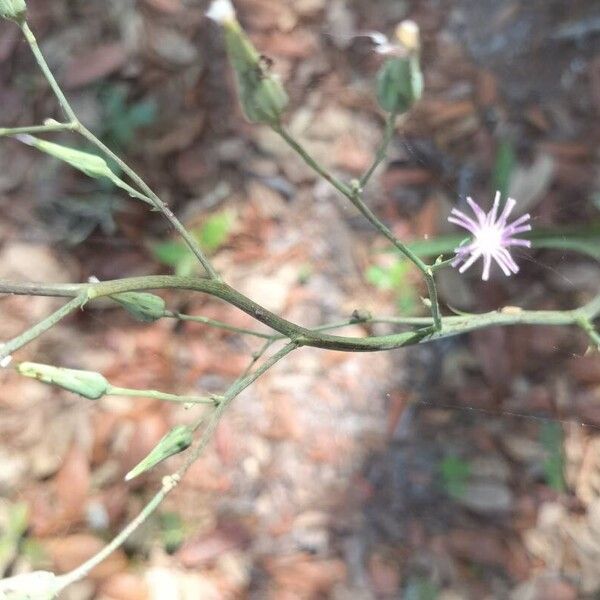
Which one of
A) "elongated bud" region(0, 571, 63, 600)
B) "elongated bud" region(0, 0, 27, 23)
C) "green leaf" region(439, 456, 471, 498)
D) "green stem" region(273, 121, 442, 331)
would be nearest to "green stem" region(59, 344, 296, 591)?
"elongated bud" region(0, 571, 63, 600)

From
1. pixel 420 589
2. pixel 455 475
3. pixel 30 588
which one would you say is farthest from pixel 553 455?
pixel 30 588

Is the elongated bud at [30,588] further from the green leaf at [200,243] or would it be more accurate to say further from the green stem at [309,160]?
the green leaf at [200,243]

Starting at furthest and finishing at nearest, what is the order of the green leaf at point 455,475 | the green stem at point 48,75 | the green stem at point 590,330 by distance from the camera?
the green leaf at point 455,475 → the green stem at point 590,330 → the green stem at point 48,75

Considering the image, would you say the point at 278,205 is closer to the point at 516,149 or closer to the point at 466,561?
the point at 516,149

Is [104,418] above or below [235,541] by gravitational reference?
above

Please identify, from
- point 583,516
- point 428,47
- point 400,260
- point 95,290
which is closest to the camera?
point 95,290

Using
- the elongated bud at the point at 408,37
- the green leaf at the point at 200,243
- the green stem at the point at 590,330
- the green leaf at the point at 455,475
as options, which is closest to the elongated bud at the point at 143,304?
the elongated bud at the point at 408,37

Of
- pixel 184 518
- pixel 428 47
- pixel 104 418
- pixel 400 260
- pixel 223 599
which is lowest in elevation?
pixel 223 599

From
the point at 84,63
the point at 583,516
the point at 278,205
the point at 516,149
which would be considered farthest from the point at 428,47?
the point at 583,516

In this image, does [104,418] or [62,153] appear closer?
[62,153]
